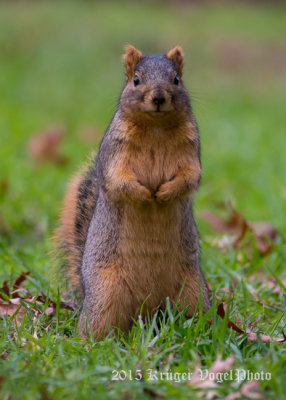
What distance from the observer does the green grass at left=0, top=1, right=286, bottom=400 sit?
224cm

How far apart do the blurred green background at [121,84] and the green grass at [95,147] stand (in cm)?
2

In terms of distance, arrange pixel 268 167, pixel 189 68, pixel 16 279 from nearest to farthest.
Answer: pixel 16 279, pixel 268 167, pixel 189 68

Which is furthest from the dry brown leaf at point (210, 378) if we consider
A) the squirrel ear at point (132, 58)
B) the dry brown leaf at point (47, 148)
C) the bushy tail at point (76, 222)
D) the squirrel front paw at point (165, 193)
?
the dry brown leaf at point (47, 148)

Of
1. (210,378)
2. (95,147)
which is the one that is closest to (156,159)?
(210,378)

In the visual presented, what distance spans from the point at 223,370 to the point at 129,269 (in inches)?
24.2

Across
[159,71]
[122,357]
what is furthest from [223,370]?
[159,71]

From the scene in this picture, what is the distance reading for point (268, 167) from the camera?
600 cm

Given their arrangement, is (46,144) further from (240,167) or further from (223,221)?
(223,221)

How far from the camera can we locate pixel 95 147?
6.80m

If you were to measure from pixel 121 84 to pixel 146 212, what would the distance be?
7692 millimetres

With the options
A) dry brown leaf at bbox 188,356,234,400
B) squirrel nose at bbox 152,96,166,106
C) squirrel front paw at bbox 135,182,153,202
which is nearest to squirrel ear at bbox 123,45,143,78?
squirrel nose at bbox 152,96,166,106

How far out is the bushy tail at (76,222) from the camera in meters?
3.12

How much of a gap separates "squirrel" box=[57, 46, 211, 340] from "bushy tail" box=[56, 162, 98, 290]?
1.17 feet

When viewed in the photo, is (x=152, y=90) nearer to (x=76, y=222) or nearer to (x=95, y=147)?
Result: (x=76, y=222)
